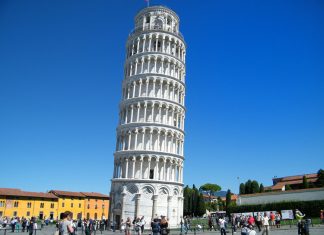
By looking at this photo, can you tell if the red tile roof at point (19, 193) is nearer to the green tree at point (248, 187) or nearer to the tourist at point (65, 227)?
the green tree at point (248, 187)

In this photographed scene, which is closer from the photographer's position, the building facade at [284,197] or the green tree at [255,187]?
the building facade at [284,197]

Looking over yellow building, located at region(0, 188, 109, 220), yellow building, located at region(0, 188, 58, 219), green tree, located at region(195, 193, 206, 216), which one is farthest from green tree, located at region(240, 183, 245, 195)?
yellow building, located at region(0, 188, 58, 219)

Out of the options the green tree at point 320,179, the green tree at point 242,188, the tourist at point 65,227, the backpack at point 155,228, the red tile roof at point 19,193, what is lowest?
the red tile roof at point 19,193

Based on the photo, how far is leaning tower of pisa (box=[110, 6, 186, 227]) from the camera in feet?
140

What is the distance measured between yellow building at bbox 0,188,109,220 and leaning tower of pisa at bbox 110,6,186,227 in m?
37.4

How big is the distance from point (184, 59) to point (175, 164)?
18.4 m

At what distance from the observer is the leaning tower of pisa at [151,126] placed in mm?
42719

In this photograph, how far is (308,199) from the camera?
153 ft

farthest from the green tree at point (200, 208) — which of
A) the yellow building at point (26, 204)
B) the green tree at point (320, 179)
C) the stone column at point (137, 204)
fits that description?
the stone column at point (137, 204)

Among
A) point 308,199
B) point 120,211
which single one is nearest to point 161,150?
point 120,211

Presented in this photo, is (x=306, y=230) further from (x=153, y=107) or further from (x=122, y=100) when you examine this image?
(x=122, y=100)

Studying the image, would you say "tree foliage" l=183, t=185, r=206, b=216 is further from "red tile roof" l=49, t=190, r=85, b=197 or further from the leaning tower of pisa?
the leaning tower of pisa

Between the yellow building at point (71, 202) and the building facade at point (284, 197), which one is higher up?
the building facade at point (284, 197)

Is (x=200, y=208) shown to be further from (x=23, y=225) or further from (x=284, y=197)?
(x=23, y=225)
